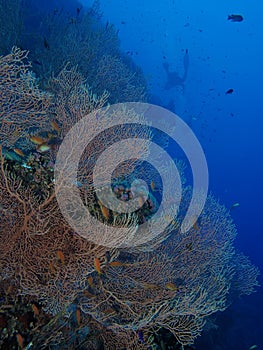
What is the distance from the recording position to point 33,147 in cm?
423

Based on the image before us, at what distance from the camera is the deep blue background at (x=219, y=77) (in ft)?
172

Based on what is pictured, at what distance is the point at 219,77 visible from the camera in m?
72.8

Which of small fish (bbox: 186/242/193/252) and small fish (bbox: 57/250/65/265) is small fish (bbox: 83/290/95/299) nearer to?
small fish (bbox: 57/250/65/265)

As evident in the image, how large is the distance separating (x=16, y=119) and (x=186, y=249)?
333 centimetres

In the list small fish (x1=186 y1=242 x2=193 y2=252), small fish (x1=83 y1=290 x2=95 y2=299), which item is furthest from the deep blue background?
small fish (x1=83 y1=290 x2=95 y2=299)

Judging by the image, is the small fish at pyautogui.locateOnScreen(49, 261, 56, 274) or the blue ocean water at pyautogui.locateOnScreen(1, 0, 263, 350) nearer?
the small fish at pyautogui.locateOnScreen(49, 261, 56, 274)

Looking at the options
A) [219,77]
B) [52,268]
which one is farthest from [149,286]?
[219,77]

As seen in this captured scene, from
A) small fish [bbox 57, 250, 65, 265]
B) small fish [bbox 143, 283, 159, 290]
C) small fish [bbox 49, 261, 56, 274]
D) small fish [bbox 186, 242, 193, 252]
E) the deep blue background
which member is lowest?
the deep blue background

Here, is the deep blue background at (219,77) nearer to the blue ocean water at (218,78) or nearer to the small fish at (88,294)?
the blue ocean water at (218,78)

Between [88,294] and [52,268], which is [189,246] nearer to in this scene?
[88,294]

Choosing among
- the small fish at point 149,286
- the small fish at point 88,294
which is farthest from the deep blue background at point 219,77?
the small fish at point 88,294

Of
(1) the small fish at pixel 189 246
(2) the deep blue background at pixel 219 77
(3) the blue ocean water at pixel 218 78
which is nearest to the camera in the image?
(1) the small fish at pixel 189 246

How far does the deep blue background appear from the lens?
52.4 m

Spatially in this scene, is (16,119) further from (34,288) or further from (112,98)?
(112,98)
